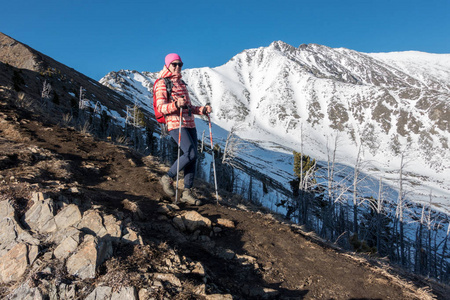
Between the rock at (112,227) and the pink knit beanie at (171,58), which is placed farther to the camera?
the pink knit beanie at (171,58)

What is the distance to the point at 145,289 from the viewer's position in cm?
194

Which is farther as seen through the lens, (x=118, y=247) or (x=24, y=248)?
(x=118, y=247)

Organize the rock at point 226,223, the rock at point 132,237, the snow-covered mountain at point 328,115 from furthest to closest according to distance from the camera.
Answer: the snow-covered mountain at point 328,115
the rock at point 226,223
the rock at point 132,237

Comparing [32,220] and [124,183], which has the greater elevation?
[32,220]

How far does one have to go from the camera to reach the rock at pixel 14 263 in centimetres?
210

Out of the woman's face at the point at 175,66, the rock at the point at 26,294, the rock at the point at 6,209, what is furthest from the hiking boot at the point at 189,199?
the rock at the point at 26,294

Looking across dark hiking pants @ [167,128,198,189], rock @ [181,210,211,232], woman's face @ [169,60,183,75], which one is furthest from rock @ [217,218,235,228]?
woman's face @ [169,60,183,75]

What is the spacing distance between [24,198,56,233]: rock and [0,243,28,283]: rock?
28cm

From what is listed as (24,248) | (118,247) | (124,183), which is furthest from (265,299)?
(124,183)

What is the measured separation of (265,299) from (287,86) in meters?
184

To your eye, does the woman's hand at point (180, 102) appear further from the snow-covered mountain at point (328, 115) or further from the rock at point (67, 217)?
the snow-covered mountain at point (328, 115)

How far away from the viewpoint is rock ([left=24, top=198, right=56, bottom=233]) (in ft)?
8.46

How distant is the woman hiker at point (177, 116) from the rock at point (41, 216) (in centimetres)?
244

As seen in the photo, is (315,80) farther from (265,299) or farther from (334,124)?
(265,299)
